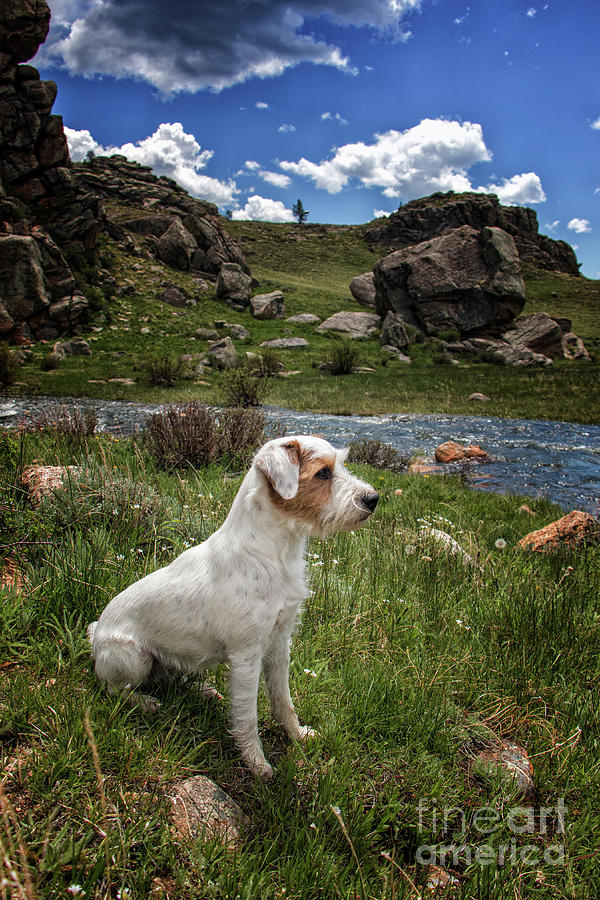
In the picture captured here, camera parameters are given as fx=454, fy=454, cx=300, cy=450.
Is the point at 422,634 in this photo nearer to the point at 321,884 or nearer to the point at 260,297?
the point at 321,884

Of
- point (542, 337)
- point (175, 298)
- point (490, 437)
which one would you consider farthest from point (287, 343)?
point (490, 437)

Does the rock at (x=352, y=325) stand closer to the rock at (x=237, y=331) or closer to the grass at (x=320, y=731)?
the rock at (x=237, y=331)

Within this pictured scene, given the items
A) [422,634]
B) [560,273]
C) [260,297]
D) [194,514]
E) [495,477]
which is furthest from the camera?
[560,273]

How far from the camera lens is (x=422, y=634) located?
3291mm

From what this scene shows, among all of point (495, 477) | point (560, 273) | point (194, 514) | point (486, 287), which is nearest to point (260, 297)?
point (486, 287)

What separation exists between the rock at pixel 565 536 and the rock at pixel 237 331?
27.5 metres

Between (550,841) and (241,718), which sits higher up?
(241,718)

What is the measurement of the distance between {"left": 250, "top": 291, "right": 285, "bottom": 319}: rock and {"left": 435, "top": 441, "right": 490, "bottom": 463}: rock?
2846 cm

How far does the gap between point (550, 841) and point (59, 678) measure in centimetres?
239

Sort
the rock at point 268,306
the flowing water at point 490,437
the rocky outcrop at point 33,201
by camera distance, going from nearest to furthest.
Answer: the flowing water at point 490,437
the rocky outcrop at point 33,201
the rock at point 268,306


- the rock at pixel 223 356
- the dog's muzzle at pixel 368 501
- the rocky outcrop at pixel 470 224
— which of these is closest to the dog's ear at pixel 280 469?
the dog's muzzle at pixel 368 501

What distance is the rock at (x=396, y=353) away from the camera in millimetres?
30413

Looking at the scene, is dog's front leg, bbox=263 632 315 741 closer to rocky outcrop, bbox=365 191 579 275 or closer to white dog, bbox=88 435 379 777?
white dog, bbox=88 435 379 777

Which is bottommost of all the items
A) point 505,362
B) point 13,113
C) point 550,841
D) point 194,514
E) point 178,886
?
point 550,841
